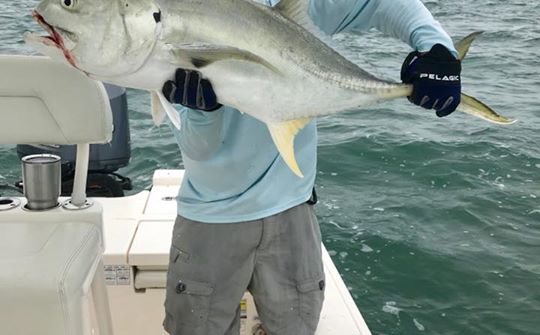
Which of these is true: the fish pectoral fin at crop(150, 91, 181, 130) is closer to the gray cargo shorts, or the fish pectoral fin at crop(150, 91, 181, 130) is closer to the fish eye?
the fish eye

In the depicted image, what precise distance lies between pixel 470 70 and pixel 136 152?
570 centimetres

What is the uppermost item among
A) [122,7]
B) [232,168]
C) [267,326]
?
[122,7]

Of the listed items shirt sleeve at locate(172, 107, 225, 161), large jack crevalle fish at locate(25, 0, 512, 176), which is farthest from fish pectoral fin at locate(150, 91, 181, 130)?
shirt sleeve at locate(172, 107, 225, 161)

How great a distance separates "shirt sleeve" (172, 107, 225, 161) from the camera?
186 cm

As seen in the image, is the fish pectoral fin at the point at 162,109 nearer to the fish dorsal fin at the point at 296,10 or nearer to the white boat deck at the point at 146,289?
the fish dorsal fin at the point at 296,10

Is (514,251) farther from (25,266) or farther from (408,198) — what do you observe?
(25,266)

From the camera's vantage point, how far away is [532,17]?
48.5 feet

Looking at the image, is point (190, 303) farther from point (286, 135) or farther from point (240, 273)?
point (286, 135)

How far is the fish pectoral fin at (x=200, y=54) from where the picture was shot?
5.09 feet

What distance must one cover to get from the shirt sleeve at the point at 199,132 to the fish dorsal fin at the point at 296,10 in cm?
31

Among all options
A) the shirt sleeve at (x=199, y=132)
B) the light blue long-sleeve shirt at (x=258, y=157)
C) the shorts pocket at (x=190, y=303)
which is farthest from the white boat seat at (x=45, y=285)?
the shirt sleeve at (x=199, y=132)

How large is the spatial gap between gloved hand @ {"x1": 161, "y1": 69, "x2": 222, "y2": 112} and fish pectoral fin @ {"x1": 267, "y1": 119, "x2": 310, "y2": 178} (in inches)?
7.3

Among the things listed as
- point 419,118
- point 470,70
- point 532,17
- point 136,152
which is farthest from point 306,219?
point 532,17

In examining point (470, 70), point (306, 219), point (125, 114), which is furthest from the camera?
point (470, 70)
